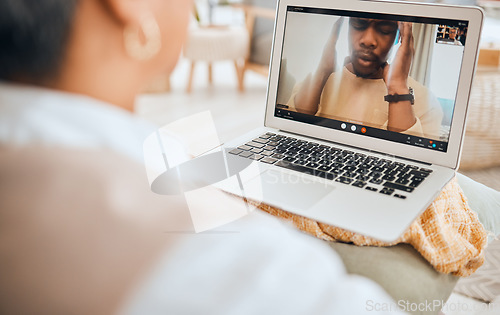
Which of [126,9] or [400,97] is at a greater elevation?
[126,9]

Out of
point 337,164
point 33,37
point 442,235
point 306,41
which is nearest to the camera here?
point 33,37

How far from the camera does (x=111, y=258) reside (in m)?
0.33

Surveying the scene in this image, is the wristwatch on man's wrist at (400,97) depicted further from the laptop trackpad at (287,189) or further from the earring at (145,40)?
the earring at (145,40)

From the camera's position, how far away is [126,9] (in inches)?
15.3

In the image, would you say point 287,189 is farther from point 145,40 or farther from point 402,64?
point 145,40

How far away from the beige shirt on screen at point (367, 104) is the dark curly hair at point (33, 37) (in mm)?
784

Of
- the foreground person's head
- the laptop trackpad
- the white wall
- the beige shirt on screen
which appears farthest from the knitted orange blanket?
the foreground person's head

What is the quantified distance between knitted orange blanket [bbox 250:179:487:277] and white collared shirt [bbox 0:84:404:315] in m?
0.50

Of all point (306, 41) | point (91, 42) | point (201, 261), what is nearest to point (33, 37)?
point (91, 42)

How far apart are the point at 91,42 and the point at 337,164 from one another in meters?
0.68

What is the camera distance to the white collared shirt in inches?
13.1

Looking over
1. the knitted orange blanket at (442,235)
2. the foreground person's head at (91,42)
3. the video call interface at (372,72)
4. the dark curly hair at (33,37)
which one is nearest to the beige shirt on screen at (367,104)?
the video call interface at (372,72)

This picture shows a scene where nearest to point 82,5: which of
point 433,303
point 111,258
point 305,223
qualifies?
point 111,258

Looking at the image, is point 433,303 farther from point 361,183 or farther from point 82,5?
point 82,5
